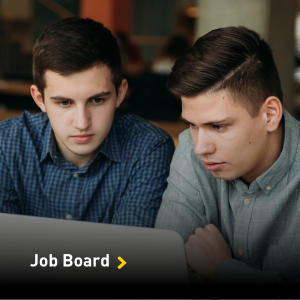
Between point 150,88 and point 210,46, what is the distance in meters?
2.58

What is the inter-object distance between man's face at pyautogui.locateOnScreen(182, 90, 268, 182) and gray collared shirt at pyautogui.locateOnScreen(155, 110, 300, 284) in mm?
84

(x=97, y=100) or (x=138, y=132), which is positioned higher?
(x=97, y=100)

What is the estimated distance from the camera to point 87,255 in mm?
530

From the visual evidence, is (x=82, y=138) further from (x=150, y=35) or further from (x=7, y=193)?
(x=150, y=35)

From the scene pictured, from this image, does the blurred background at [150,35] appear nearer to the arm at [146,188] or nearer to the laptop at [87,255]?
the arm at [146,188]

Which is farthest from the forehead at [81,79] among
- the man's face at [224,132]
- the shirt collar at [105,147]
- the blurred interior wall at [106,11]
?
the blurred interior wall at [106,11]

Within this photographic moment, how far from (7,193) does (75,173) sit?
239 mm

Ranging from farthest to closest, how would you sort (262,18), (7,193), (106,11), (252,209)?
(106,11) → (262,18) → (7,193) → (252,209)

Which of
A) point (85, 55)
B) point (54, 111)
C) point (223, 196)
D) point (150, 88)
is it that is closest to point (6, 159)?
point (54, 111)

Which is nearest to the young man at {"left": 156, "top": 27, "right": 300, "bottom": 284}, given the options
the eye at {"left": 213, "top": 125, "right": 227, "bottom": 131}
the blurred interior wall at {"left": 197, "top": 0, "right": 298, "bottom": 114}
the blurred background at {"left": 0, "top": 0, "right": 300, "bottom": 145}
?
the eye at {"left": 213, "top": 125, "right": 227, "bottom": 131}

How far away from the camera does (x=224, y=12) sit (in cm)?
308

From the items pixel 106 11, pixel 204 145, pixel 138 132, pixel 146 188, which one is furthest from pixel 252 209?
pixel 106 11

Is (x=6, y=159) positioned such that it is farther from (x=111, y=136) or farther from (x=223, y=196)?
(x=223, y=196)

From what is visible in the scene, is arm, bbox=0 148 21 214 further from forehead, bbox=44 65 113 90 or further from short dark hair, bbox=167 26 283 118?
short dark hair, bbox=167 26 283 118
